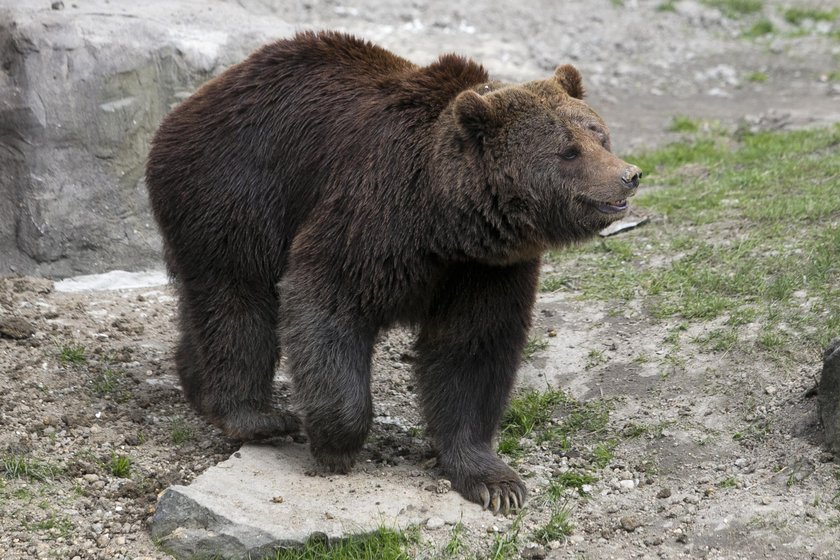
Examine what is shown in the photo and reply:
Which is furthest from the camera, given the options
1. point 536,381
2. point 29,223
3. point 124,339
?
point 29,223

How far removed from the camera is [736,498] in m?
5.74

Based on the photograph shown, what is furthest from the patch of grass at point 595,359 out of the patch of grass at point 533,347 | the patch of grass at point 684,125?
the patch of grass at point 684,125

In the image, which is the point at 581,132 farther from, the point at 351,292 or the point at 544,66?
the point at 544,66

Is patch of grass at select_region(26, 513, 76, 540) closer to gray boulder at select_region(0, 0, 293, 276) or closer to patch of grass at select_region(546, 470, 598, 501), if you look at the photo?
patch of grass at select_region(546, 470, 598, 501)

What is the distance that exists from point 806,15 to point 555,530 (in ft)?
45.1

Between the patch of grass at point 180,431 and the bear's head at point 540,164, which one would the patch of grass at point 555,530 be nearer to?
the bear's head at point 540,164

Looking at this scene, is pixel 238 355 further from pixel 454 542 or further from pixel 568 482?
pixel 568 482

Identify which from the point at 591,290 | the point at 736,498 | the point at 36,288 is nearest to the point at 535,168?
the point at 736,498

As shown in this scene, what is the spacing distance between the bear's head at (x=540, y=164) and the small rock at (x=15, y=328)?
3.46m

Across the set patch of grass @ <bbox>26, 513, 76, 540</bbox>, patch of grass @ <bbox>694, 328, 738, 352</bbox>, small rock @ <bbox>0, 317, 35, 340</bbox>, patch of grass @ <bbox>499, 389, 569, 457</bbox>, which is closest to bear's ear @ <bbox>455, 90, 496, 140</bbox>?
patch of grass @ <bbox>499, 389, 569, 457</bbox>

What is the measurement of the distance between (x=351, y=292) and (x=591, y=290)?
292cm

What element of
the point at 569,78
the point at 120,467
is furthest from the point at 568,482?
the point at 120,467

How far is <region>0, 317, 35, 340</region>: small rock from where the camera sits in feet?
24.5

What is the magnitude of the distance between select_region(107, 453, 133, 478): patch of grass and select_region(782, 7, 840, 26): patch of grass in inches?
547
